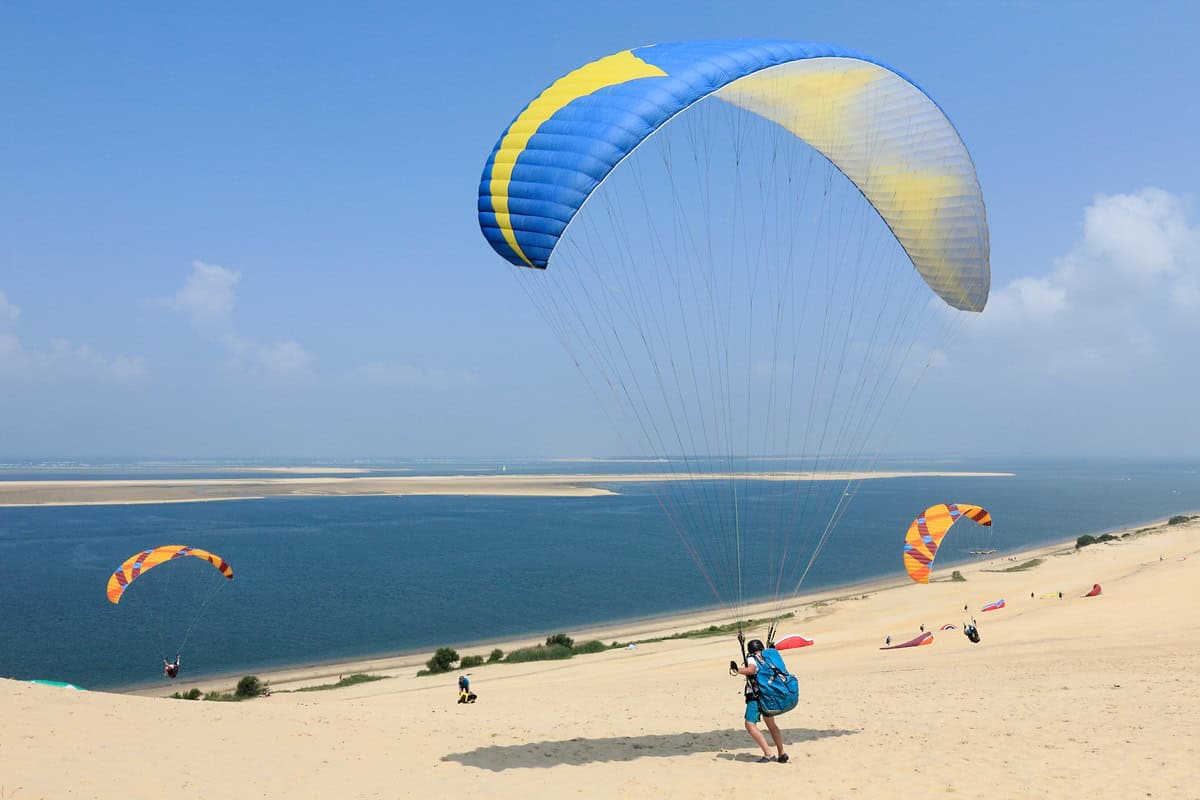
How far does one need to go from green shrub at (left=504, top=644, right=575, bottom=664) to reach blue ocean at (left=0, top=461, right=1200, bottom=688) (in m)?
5.18

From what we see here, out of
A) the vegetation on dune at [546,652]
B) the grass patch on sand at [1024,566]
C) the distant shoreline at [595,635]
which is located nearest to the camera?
the vegetation on dune at [546,652]

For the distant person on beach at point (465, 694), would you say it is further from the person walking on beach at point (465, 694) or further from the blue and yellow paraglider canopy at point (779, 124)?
the blue and yellow paraglider canopy at point (779, 124)

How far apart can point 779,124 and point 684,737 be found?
849cm

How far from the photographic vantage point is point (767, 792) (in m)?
7.03

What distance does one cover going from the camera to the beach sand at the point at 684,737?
736 centimetres

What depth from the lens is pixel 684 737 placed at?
9547 mm

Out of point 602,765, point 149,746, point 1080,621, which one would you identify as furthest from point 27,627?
point 1080,621

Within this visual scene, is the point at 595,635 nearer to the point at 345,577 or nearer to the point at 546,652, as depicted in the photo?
the point at 546,652

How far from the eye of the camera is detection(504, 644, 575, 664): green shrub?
2406 cm

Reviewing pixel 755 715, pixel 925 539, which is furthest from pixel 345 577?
pixel 755 715

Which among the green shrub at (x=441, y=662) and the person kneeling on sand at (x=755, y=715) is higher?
the green shrub at (x=441, y=662)

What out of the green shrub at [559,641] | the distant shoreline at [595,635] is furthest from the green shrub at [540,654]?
the distant shoreline at [595,635]

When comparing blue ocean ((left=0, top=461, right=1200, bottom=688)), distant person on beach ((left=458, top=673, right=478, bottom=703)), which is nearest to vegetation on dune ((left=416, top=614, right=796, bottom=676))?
blue ocean ((left=0, top=461, right=1200, bottom=688))

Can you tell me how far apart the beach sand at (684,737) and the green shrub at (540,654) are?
6.49 m
